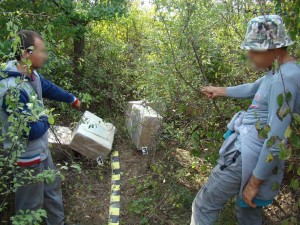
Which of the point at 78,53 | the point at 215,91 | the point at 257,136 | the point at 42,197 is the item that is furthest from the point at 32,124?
the point at 78,53

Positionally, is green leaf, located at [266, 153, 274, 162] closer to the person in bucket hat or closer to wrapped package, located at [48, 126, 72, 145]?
the person in bucket hat

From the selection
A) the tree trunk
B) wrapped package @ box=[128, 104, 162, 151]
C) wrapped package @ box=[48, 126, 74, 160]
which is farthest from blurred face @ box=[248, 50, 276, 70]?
the tree trunk

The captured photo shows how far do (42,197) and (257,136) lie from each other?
1717mm

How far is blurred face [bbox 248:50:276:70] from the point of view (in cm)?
206

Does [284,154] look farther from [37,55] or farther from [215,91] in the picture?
[37,55]

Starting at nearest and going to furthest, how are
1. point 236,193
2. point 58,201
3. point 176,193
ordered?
point 236,193 → point 58,201 → point 176,193

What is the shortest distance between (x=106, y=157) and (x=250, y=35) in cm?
281

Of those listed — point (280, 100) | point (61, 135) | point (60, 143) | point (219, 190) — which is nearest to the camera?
point (280, 100)

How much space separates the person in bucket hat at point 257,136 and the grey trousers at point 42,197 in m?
1.21

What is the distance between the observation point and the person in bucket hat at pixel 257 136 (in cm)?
194

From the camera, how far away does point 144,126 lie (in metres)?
4.24

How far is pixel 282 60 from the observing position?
6.72 feet

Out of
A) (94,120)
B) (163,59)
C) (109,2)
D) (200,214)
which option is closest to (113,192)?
(94,120)

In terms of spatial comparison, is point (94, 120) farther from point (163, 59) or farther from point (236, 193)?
point (236, 193)
